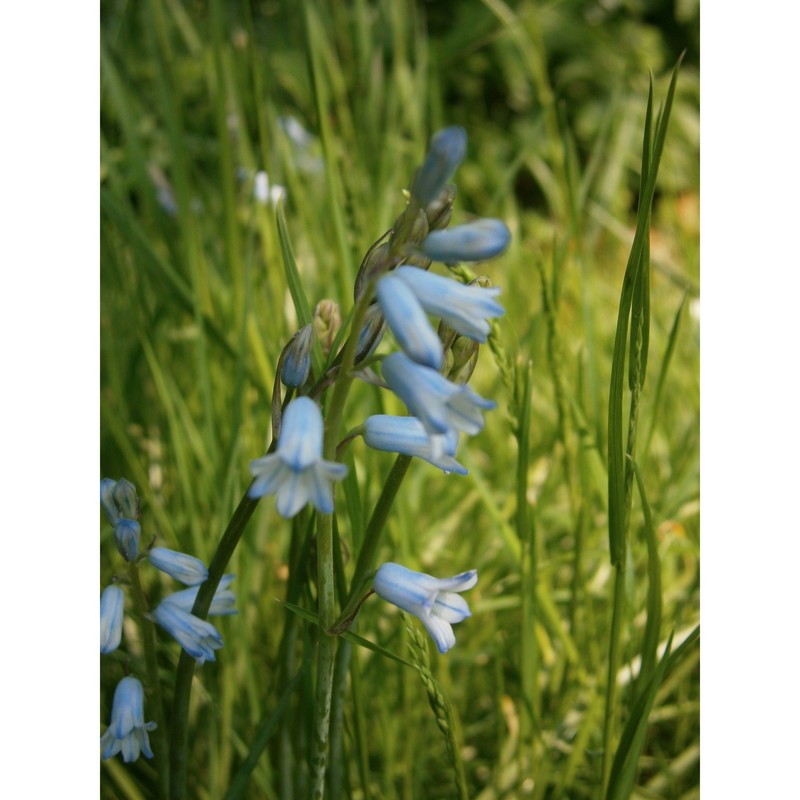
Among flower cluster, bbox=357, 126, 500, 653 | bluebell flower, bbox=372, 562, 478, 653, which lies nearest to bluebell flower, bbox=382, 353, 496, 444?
flower cluster, bbox=357, 126, 500, 653

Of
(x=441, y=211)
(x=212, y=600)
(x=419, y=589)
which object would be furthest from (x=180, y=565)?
(x=441, y=211)

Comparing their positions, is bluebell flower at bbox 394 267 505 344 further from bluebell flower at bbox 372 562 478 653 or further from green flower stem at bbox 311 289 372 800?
bluebell flower at bbox 372 562 478 653

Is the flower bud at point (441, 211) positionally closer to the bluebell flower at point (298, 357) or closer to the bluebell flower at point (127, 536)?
the bluebell flower at point (298, 357)

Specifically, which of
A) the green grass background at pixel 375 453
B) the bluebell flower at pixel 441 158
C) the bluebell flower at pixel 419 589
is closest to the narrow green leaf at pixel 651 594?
the green grass background at pixel 375 453

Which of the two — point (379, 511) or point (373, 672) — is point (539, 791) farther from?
point (379, 511)

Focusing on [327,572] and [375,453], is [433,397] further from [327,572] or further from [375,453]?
[375,453]
